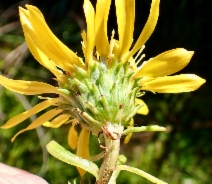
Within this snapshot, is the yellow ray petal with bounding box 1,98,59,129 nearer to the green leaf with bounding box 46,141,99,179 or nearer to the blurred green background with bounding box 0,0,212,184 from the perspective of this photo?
the green leaf with bounding box 46,141,99,179

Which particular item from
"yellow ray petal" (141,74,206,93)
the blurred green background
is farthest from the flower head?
the blurred green background

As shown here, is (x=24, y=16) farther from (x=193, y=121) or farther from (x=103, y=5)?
(x=193, y=121)

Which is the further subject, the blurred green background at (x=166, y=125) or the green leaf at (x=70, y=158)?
the blurred green background at (x=166, y=125)

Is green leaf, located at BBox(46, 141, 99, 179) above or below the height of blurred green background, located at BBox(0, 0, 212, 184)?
above

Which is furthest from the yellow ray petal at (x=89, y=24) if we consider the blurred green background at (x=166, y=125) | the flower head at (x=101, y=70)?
the blurred green background at (x=166, y=125)

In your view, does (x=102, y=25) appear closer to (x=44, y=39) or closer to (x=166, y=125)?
(x=44, y=39)

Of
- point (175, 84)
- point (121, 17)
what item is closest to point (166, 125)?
point (175, 84)

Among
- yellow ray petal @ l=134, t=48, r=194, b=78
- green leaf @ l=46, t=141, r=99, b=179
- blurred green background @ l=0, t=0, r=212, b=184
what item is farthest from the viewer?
blurred green background @ l=0, t=0, r=212, b=184

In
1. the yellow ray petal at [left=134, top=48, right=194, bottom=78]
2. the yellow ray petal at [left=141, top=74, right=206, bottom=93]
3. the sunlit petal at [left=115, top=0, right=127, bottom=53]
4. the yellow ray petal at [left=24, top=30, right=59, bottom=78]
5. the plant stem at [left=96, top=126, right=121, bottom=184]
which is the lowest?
the plant stem at [left=96, top=126, right=121, bottom=184]

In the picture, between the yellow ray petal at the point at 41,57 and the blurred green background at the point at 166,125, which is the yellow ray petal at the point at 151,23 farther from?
the blurred green background at the point at 166,125
